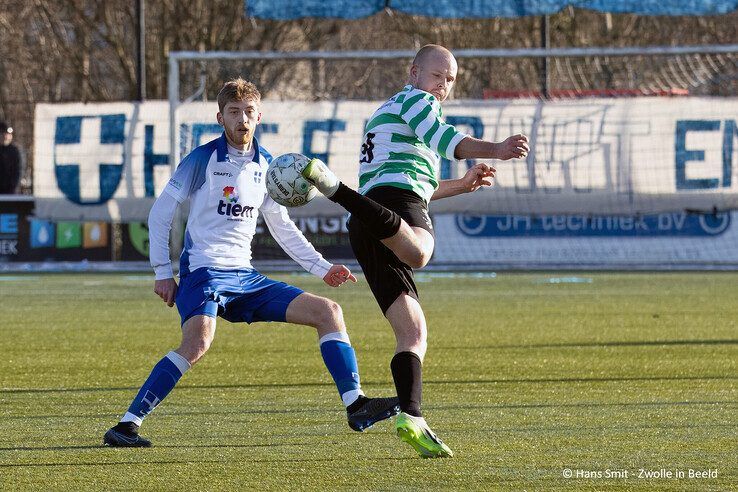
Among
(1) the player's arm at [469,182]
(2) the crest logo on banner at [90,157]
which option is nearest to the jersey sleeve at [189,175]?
(1) the player's arm at [469,182]

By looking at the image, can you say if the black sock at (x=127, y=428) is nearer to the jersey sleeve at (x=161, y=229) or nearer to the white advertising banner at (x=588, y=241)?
the jersey sleeve at (x=161, y=229)

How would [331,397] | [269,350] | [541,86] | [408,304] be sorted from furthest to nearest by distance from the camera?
[541,86]
[269,350]
[331,397]
[408,304]

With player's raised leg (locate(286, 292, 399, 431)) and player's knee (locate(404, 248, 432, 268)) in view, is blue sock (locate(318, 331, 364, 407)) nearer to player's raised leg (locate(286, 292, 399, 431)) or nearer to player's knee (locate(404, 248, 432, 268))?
player's raised leg (locate(286, 292, 399, 431))

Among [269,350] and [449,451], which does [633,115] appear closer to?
[269,350]

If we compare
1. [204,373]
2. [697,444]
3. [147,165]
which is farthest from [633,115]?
[697,444]

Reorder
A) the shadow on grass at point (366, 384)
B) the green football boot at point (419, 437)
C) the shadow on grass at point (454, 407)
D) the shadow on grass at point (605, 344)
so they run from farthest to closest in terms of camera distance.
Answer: the shadow on grass at point (605, 344)
the shadow on grass at point (366, 384)
the shadow on grass at point (454, 407)
the green football boot at point (419, 437)

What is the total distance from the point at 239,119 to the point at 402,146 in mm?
762

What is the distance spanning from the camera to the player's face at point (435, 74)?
243 inches

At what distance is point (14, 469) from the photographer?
5602 millimetres

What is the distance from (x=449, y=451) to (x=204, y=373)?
11.8ft

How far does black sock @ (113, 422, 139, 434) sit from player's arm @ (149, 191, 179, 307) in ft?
1.75

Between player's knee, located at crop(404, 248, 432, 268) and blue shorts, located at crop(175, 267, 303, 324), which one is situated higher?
player's knee, located at crop(404, 248, 432, 268)

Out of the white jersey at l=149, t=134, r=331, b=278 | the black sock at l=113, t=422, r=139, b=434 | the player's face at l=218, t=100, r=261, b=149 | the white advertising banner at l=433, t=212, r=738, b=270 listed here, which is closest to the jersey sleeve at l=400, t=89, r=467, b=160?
the player's face at l=218, t=100, r=261, b=149

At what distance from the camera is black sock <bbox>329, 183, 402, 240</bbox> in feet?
18.9
